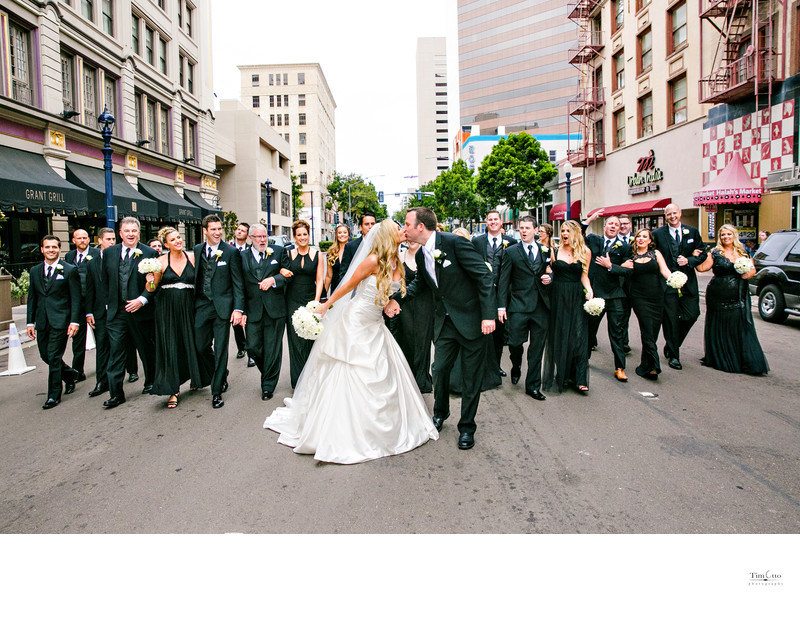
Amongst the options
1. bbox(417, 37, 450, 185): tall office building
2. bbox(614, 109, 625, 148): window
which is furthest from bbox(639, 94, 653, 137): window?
bbox(417, 37, 450, 185): tall office building

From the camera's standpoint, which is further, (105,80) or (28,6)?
(105,80)

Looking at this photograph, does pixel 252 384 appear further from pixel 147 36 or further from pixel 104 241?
pixel 147 36

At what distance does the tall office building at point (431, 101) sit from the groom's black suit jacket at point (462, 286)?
155 metres

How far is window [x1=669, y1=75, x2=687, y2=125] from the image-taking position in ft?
85.8

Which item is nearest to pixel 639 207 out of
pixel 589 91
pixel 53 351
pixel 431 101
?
pixel 589 91

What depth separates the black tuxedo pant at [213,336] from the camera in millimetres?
6711

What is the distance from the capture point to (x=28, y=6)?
62.8 ft

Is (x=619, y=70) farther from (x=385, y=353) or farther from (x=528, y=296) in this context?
(x=385, y=353)

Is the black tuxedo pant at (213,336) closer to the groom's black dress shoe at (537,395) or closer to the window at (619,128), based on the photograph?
the groom's black dress shoe at (537,395)

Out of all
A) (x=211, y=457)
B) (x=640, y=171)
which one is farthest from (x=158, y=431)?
(x=640, y=171)

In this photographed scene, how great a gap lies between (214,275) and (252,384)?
177 cm

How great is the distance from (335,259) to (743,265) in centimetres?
569

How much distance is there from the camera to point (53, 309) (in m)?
6.95

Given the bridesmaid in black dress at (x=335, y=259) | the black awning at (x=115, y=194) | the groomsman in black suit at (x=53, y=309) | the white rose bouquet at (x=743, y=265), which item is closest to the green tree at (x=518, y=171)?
the black awning at (x=115, y=194)
